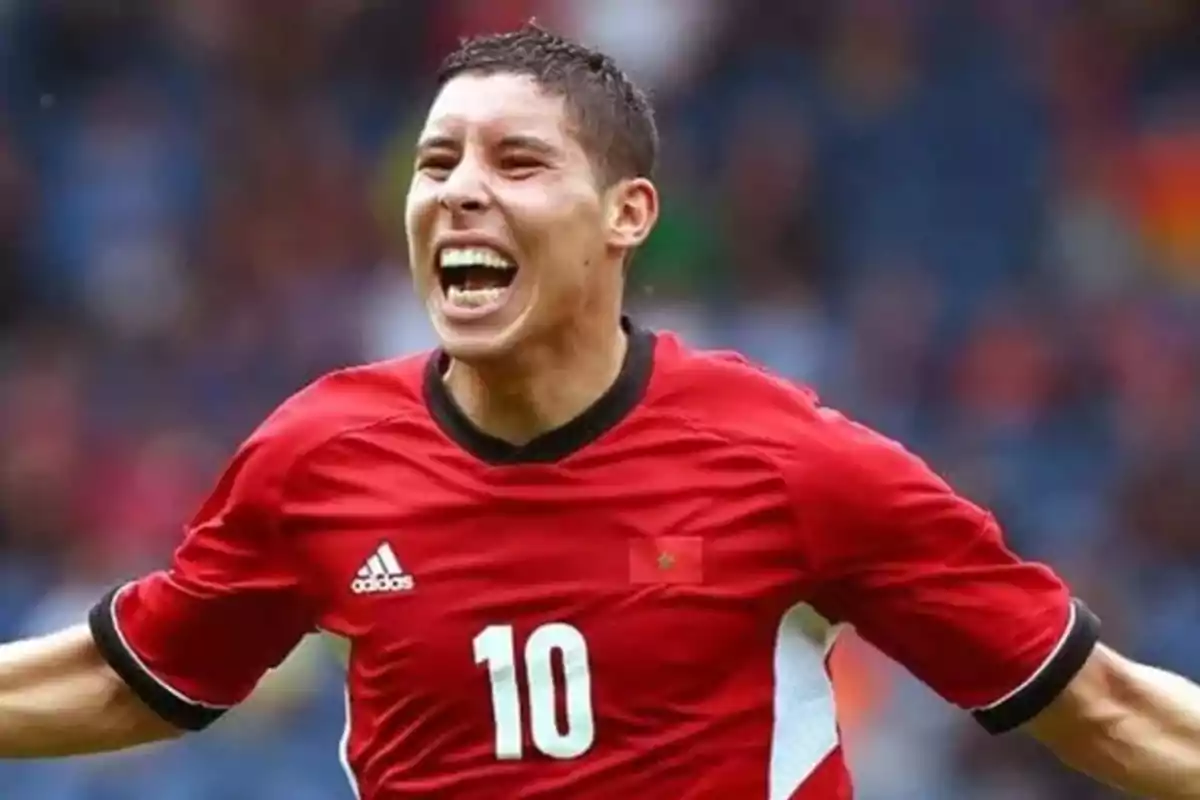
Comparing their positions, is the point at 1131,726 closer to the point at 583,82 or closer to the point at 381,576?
the point at 381,576

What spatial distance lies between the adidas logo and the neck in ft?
0.74

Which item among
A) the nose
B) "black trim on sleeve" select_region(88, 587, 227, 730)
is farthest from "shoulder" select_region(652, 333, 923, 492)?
"black trim on sleeve" select_region(88, 587, 227, 730)

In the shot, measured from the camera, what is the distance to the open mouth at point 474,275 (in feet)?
12.3

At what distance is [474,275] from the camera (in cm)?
380

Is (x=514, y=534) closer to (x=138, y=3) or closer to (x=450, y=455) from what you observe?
(x=450, y=455)

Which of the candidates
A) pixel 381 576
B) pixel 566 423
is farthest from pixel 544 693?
pixel 566 423

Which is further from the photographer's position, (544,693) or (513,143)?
(513,143)

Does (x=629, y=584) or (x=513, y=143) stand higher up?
(x=513, y=143)

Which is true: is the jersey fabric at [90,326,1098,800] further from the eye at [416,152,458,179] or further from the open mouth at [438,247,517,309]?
the eye at [416,152,458,179]

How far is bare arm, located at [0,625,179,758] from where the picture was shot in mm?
3971

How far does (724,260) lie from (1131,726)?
599cm

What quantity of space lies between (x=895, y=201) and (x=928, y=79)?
0.55 metres

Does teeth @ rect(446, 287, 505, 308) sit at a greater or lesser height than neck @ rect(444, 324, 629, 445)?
greater

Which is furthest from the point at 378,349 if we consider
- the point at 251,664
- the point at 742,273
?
the point at 251,664
